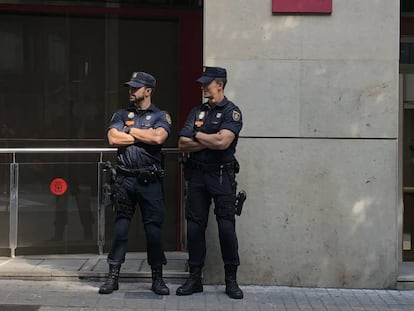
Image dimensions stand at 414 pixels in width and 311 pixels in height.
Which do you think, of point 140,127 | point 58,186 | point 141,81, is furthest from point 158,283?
point 58,186

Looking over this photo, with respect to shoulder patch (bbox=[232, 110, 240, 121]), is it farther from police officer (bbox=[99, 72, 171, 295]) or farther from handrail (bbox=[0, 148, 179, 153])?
handrail (bbox=[0, 148, 179, 153])

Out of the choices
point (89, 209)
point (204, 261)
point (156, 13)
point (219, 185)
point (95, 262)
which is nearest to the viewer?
point (219, 185)

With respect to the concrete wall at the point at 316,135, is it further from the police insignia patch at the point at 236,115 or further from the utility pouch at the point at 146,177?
the utility pouch at the point at 146,177

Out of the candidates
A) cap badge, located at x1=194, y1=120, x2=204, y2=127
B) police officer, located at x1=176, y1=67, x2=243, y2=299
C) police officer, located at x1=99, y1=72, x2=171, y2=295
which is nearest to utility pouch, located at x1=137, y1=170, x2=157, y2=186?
police officer, located at x1=99, y1=72, x2=171, y2=295

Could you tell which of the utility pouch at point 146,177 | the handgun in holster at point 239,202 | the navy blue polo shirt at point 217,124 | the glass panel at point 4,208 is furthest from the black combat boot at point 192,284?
the glass panel at point 4,208

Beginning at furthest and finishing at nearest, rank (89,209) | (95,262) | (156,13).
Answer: (156,13)
(89,209)
(95,262)

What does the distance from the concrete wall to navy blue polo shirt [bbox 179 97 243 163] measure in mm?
491

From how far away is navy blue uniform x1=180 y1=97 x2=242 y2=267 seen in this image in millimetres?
5773

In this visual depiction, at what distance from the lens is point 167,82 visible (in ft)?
26.4

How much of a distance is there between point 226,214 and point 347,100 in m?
1.78

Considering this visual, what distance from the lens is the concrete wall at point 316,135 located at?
6.25 metres

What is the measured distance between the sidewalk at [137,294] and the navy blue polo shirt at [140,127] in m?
1.30

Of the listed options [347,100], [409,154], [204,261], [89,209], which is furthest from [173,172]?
[409,154]

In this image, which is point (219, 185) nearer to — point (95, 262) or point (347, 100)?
point (347, 100)
